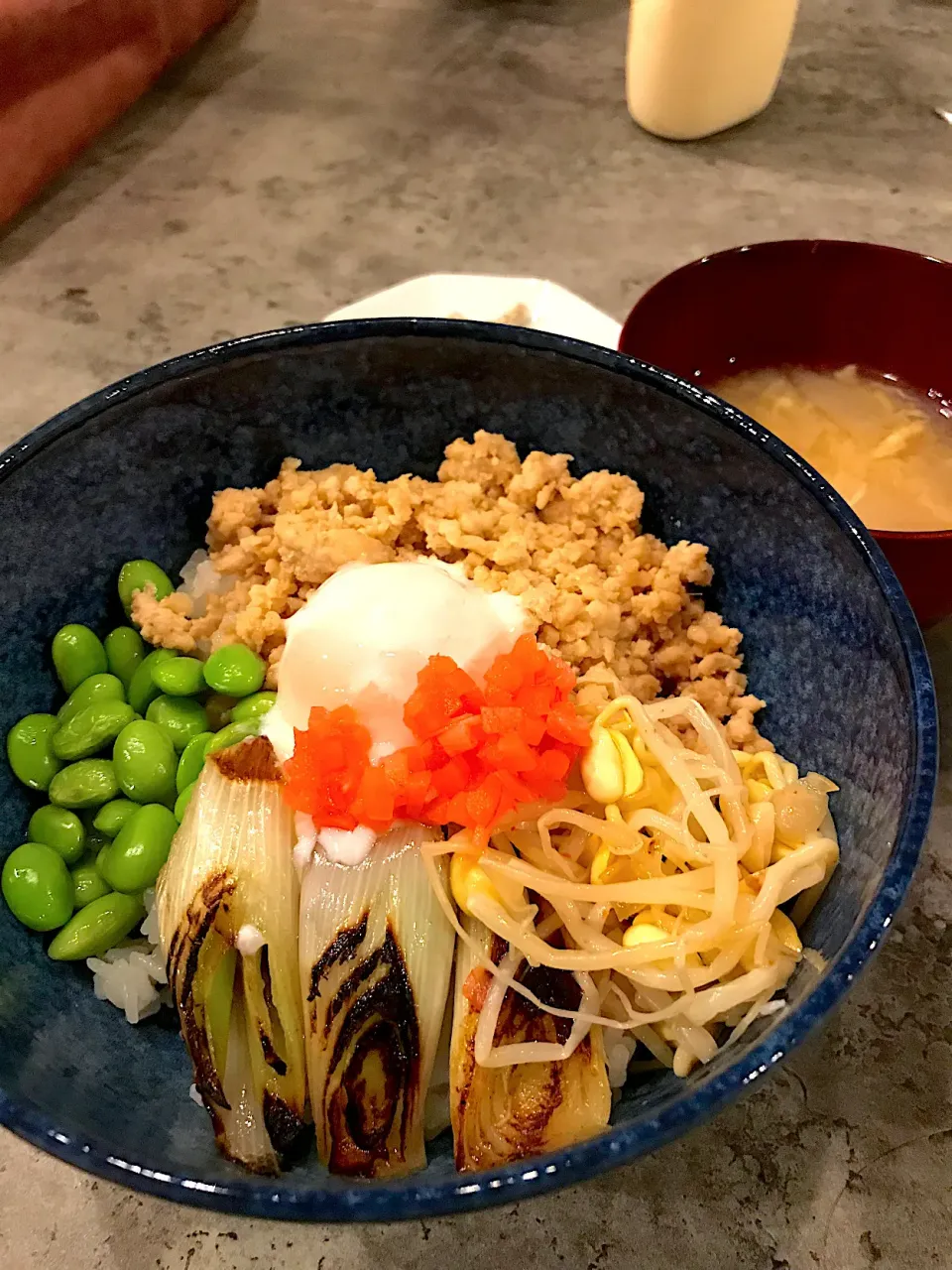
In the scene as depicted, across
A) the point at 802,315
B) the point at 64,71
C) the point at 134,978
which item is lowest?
the point at 134,978

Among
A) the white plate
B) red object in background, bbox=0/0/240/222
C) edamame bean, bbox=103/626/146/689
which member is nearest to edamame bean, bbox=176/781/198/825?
edamame bean, bbox=103/626/146/689

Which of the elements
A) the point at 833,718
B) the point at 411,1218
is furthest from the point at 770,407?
the point at 411,1218

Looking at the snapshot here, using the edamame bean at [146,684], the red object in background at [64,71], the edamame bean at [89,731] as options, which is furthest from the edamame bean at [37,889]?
the red object in background at [64,71]

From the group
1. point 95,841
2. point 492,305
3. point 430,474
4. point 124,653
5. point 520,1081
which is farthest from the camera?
point 492,305

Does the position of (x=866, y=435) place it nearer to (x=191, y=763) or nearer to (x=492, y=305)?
(x=492, y=305)

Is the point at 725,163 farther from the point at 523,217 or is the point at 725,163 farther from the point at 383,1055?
the point at 383,1055

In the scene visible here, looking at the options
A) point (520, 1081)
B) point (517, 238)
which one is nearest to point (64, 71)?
point (517, 238)

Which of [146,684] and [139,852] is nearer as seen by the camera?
[139,852]
